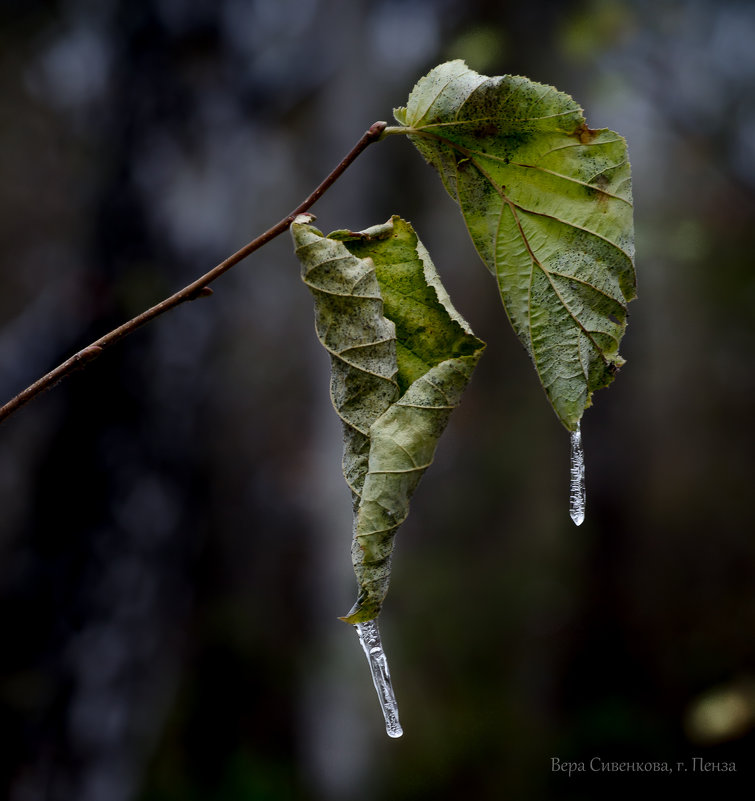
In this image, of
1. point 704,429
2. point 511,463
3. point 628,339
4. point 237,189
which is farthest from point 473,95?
point 704,429

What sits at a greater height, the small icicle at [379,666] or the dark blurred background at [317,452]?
the dark blurred background at [317,452]

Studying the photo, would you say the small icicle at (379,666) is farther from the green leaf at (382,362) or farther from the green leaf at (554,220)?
the green leaf at (554,220)

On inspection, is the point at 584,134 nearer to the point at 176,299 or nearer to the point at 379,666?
the point at 176,299

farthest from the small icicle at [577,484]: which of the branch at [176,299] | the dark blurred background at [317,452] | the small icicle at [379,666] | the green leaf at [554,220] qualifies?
the dark blurred background at [317,452]

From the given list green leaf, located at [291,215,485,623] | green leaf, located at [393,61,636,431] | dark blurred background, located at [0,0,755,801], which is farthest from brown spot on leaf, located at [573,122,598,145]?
dark blurred background, located at [0,0,755,801]

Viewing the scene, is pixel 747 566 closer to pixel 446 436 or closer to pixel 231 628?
pixel 446 436

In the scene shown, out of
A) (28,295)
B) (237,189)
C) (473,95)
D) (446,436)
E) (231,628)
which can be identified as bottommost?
(473,95)

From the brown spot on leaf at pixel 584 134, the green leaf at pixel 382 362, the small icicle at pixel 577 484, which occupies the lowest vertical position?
the small icicle at pixel 577 484
